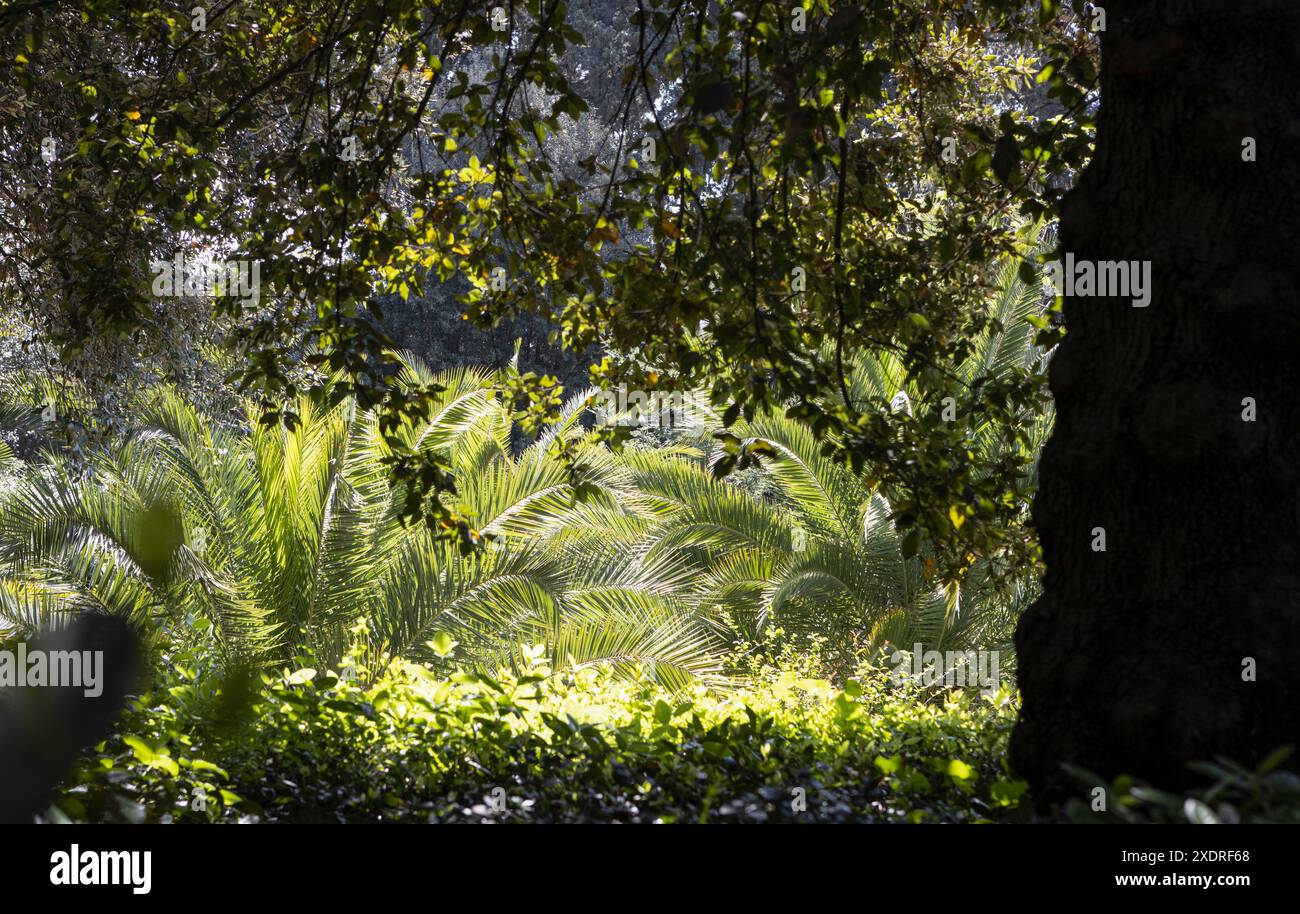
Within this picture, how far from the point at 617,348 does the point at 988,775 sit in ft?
7.01

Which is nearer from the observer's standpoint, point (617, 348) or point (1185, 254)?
point (1185, 254)

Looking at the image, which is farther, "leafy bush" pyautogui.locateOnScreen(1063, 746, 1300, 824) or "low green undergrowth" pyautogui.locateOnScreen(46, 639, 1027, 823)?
"low green undergrowth" pyautogui.locateOnScreen(46, 639, 1027, 823)

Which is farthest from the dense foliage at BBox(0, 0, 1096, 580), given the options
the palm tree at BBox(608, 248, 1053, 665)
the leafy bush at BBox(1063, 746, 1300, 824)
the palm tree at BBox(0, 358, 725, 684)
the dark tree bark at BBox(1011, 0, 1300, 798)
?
the palm tree at BBox(608, 248, 1053, 665)

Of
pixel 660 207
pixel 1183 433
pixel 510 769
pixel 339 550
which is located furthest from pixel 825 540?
pixel 1183 433

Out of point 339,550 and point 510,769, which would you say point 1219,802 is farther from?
point 339,550

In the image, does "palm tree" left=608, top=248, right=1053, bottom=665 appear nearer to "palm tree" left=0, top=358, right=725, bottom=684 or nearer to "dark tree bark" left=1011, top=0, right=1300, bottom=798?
"palm tree" left=0, top=358, right=725, bottom=684

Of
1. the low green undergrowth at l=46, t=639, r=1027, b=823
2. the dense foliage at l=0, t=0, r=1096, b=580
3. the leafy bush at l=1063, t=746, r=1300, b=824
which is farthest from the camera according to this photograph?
the dense foliage at l=0, t=0, r=1096, b=580

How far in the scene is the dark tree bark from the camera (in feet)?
8.91

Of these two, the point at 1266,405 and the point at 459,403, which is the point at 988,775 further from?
the point at 459,403

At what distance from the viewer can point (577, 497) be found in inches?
172

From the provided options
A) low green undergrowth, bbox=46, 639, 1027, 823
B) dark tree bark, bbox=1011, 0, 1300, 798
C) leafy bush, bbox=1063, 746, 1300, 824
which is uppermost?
dark tree bark, bbox=1011, 0, 1300, 798

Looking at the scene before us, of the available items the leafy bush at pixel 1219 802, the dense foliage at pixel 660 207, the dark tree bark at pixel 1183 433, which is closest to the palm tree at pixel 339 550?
the dense foliage at pixel 660 207
